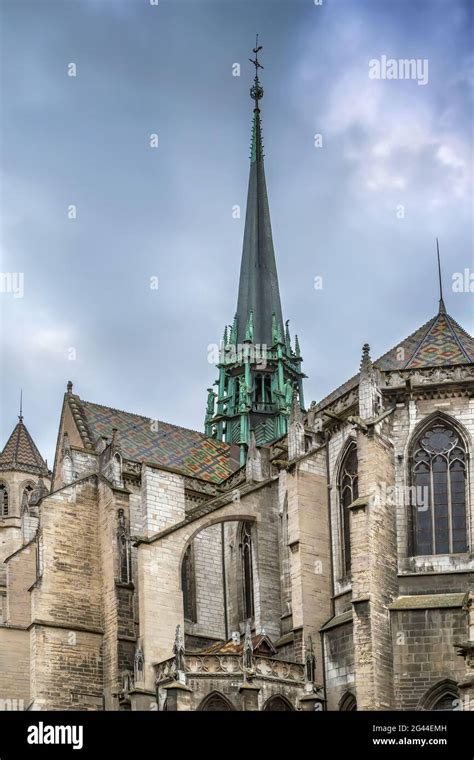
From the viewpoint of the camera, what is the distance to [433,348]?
39.8 metres

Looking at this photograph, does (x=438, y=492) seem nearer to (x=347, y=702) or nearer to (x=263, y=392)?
(x=347, y=702)

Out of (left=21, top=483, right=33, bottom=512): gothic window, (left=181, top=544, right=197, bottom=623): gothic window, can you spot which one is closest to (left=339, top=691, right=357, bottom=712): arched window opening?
(left=181, top=544, right=197, bottom=623): gothic window

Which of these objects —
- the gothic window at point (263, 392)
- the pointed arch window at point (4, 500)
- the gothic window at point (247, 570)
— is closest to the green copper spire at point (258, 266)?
the gothic window at point (263, 392)

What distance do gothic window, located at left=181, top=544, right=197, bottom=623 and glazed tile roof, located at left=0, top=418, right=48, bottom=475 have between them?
16.4 m

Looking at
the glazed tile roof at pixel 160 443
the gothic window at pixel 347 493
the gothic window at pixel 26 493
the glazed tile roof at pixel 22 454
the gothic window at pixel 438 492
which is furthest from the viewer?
the glazed tile roof at pixel 22 454

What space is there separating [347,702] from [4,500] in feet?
84.9

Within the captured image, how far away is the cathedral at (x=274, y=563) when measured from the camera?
34625 mm

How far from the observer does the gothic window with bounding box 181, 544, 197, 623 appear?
42.7 meters

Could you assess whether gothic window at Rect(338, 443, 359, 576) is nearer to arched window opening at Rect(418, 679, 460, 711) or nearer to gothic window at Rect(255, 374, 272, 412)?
arched window opening at Rect(418, 679, 460, 711)

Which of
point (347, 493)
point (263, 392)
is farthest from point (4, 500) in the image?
point (347, 493)

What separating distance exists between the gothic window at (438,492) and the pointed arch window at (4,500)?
81.4 ft

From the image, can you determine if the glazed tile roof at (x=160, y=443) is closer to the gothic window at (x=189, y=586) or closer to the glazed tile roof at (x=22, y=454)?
the gothic window at (x=189, y=586)
